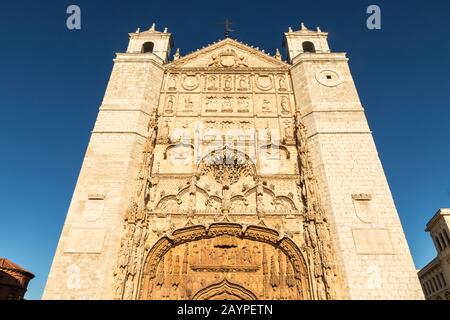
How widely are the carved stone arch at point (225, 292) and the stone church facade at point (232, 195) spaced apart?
0.03 meters

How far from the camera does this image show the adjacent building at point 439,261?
916 inches

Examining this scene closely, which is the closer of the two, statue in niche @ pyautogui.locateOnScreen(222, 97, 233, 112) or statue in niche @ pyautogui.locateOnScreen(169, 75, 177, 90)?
statue in niche @ pyautogui.locateOnScreen(222, 97, 233, 112)

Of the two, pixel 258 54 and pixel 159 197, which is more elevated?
pixel 258 54

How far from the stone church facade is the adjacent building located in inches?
659

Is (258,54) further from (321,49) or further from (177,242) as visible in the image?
(177,242)

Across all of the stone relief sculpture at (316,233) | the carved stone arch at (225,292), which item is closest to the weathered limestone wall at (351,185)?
the stone relief sculpture at (316,233)

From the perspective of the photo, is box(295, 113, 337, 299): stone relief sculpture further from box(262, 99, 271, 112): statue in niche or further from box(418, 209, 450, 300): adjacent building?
box(418, 209, 450, 300): adjacent building

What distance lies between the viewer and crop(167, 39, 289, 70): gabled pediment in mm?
15664

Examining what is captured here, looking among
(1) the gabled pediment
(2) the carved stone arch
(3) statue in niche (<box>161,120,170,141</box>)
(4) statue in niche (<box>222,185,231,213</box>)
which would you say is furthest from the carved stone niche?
(1) the gabled pediment

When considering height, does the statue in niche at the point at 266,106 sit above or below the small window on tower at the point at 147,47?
below

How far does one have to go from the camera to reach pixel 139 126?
12.5 metres

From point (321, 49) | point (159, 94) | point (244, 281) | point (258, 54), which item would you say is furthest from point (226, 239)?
point (321, 49)

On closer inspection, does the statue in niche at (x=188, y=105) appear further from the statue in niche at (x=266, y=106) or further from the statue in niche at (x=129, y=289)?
the statue in niche at (x=129, y=289)
